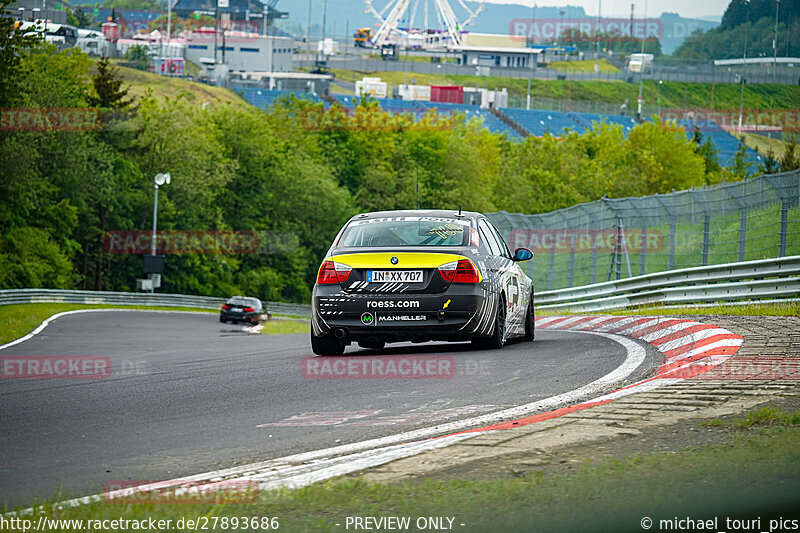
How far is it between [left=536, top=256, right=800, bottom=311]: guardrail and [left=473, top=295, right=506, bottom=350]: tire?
6.26m

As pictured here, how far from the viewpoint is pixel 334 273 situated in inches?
455

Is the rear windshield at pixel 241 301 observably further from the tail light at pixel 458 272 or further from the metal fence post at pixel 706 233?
the tail light at pixel 458 272

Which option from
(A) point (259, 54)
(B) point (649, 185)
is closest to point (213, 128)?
(B) point (649, 185)

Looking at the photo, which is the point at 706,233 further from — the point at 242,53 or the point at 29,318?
the point at 242,53

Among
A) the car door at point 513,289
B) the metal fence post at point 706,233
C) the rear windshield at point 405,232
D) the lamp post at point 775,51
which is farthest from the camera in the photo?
the lamp post at point 775,51

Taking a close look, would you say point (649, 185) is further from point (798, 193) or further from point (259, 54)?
point (259, 54)

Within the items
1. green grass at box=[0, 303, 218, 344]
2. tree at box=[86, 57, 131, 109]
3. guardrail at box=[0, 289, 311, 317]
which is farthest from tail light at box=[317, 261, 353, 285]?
tree at box=[86, 57, 131, 109]

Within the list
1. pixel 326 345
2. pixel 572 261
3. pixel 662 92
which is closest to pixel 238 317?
pixel 572 261

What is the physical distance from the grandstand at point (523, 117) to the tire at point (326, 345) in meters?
118

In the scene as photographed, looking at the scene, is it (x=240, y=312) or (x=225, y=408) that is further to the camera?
(x=240, y=312)

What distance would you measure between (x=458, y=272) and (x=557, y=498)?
22.5 ft

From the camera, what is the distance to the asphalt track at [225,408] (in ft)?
19.9

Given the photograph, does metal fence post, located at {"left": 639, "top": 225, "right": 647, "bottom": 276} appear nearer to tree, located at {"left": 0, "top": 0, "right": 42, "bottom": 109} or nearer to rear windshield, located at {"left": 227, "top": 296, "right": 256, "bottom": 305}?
rear windshield, located at {"left": 227, "top": 296, "right": 256, "bottom": 305}

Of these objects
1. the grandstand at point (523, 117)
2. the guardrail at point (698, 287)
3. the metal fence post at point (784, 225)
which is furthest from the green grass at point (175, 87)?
the metal fence post at point (784, 225)
